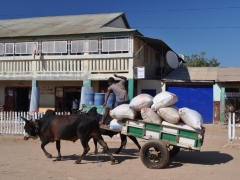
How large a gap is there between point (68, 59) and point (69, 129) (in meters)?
10.5

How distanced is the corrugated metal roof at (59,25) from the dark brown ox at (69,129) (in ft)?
30.6

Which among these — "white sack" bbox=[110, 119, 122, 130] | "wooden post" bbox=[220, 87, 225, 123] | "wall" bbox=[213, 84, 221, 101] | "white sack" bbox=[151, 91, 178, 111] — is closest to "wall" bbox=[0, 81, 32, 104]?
"wall" bbox=[213, 84, 221, 101]

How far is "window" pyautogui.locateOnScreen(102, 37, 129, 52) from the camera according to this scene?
54.7ft

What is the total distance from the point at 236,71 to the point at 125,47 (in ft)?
22.5

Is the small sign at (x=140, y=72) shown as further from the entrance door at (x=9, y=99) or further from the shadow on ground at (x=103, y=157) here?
the entrance door at (x=9, y=99)

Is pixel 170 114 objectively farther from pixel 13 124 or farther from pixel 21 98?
pixel 21 98

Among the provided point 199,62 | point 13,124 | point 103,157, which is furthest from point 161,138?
point 199,62

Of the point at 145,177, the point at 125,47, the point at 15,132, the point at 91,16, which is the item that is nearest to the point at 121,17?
the point at 91,16

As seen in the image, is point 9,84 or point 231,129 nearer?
point 231,129

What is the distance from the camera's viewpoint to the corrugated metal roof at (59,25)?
1792cm

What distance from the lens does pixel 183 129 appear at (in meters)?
6.89

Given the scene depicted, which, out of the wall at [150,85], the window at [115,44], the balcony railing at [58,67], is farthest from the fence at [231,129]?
the wall at [150,85]

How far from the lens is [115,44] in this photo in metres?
16.8

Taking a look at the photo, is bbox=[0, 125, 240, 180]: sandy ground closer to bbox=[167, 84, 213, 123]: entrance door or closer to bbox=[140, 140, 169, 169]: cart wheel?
bbox=[140, 140, 169, 169]: cart wheel
